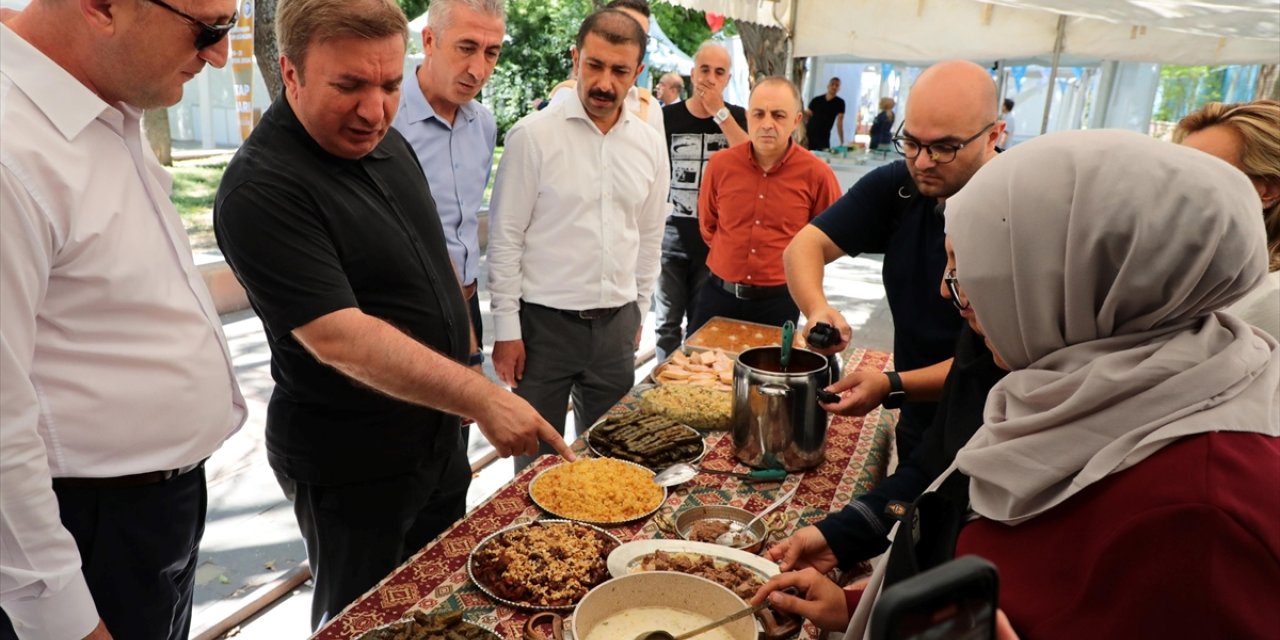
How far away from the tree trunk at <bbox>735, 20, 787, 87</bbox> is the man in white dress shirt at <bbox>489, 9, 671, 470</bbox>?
4.73 metres

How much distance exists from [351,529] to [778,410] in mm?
1154

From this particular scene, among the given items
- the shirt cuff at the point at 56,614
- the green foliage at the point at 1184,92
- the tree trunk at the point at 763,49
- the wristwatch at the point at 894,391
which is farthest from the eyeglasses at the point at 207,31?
the green foliage at the point at 1184,92

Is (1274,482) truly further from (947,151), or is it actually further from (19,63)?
(19,63)

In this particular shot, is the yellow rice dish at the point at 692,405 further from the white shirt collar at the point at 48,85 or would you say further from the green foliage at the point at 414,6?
the green foliage at the point at 414,6

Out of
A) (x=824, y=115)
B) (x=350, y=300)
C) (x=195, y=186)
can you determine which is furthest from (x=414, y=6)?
(x=350, y=300)

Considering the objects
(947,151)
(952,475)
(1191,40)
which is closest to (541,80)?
(1191,40)

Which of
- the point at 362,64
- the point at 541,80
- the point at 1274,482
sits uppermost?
the point at 362,64

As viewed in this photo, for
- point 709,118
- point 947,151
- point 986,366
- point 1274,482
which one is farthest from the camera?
point 709,118

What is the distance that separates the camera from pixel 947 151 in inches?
90.1

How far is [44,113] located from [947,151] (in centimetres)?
209

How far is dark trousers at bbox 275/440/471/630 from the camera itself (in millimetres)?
2109

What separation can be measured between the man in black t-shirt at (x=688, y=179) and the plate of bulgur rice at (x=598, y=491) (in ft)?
9.53

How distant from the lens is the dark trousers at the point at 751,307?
172 inches

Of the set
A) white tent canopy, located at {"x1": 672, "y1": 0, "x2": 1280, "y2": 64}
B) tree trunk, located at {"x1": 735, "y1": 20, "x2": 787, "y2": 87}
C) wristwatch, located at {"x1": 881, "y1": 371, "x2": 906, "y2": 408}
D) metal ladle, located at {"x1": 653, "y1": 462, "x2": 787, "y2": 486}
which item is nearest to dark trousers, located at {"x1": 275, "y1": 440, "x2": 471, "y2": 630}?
metal ladle, located at {"x1": 653, "y1": 462, "x2": 787, "y2": 486}
